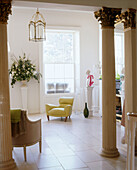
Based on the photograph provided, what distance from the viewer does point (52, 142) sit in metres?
5.49

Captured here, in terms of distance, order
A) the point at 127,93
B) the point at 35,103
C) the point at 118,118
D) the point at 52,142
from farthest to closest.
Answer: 1. the point at 35,103
2. the point at 118,118
3. the point at 52,142
4. the point at 127,93

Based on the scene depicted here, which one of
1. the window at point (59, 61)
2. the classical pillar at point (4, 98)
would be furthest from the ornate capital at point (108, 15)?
the window at point (59, 61)

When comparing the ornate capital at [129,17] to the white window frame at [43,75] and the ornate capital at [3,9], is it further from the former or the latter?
the white window frame at [43,75]

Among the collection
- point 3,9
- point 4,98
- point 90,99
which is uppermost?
point 3,9

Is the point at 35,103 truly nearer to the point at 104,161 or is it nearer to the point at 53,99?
the point at 53,99

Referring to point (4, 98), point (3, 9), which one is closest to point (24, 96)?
point (4, 98)

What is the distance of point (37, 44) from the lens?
30.5 feet

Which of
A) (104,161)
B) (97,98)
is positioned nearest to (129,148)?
(104,161)

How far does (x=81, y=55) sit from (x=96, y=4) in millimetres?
5613

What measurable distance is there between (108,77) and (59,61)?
567cm

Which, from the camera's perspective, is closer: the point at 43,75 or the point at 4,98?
the point at 4,98

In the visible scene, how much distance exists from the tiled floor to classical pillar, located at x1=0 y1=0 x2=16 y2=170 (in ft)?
1.06

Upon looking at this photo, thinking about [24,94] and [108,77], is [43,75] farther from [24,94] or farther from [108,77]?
[108,77]

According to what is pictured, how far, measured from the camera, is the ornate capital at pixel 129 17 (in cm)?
442
